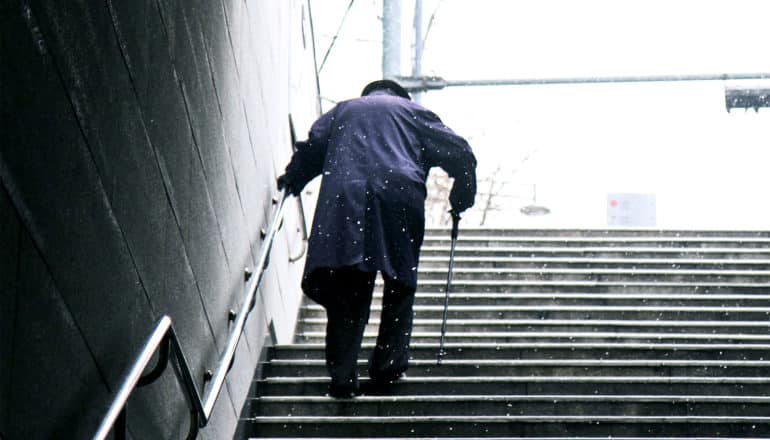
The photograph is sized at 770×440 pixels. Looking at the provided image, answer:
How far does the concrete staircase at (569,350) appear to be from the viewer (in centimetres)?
506

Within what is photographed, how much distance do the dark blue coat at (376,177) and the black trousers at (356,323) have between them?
0.10m

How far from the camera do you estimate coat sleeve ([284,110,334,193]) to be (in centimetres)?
570

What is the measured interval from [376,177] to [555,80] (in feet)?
25.6

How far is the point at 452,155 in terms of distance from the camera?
5629 mm

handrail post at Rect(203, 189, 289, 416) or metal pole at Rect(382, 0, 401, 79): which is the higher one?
handrail post at Rect(203, 189, 289, 416)

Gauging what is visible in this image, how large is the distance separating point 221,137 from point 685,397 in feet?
7.53

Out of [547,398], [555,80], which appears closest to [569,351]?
[547,398]

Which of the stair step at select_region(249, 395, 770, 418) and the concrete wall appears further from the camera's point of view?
the stair step at select_region(249, 395, 770, 418)

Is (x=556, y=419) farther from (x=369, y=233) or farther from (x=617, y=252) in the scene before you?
(x=617, y=252)

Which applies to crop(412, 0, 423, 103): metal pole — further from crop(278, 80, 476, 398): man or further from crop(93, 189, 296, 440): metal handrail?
crop(93, 189, 296, 440): metal handrail

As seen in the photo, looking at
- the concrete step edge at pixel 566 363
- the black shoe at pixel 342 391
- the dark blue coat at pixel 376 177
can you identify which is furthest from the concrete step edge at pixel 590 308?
the black shoe at pixel 342 391

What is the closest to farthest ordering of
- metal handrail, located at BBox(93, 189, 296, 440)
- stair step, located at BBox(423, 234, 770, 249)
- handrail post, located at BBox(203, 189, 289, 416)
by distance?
metal handrail, located at BBox(93, 189, 296, 440), handrail post, located at BBox(203, 189, 289, 416), stair step, located at BBox(423, 234, 770, 249)

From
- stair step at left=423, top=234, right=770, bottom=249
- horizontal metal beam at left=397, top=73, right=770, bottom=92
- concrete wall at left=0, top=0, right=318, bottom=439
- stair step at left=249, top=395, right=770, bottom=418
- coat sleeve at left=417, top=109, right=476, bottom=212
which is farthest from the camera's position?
horizontal metal beam at left=397, top=73, right=770, bottom=92

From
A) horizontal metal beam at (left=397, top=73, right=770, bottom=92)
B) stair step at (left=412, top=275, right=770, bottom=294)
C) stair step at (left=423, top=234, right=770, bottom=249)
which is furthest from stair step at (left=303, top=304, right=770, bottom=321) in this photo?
horizontal metal beam at (left=397, top=73, right=770, bottom=92)
